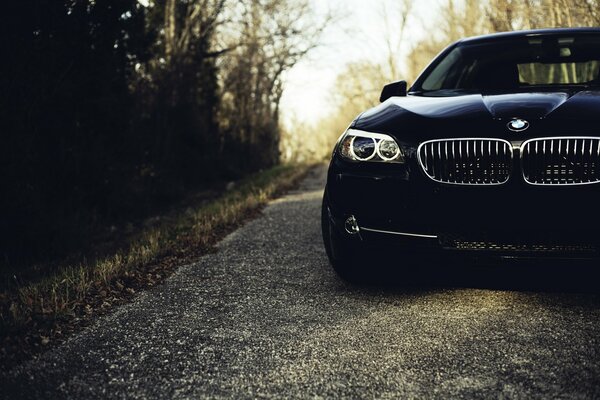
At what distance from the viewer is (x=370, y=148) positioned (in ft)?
9.91

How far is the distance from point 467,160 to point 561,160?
0.42m

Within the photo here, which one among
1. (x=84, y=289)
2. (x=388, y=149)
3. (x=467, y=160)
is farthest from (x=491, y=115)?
(x=84, y=289)

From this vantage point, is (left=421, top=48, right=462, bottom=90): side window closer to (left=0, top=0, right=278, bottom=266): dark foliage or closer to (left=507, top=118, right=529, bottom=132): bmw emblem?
(left=507, top=118, right=529, bottom=132): bmw emblem

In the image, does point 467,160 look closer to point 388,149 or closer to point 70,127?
point 388,149

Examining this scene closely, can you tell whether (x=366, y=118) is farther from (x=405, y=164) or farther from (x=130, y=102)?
(x=130, y=102)

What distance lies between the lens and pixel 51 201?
6.83 metres

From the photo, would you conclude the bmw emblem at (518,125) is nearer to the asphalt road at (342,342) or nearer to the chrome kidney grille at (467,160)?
the chrome kidney grille at (467,160)

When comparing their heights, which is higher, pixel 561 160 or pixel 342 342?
pixel 561 160

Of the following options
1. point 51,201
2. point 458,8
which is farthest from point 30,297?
point 458,8

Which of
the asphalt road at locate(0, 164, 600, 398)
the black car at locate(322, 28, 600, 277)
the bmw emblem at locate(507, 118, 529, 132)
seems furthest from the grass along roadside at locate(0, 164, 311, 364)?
the bmw emblem at locate(507, 118, 529, 132)

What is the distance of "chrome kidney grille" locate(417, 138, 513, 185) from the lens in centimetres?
276

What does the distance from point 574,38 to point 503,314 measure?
7.52 feet

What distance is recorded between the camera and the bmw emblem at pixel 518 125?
2.78 meters

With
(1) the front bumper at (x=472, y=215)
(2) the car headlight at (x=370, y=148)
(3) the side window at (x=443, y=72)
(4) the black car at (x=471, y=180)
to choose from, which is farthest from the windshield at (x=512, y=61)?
(1) the front bumper at (x=472, y=215)
